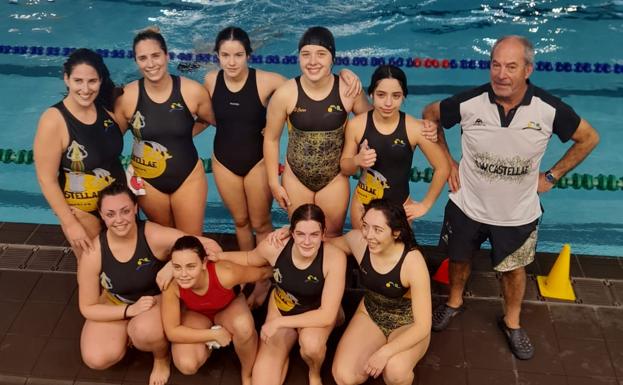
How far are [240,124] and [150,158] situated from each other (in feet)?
1.80

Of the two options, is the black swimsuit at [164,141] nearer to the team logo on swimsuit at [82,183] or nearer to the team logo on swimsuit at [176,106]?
the team logo on swimsuit at [176,106]

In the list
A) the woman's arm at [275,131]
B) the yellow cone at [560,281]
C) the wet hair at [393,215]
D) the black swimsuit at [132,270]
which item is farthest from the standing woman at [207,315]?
the yellow cone at [560,281]

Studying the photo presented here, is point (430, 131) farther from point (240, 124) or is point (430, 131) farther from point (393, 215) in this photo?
point (240, 124)

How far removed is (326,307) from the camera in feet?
10.4

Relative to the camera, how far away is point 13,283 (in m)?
4.07

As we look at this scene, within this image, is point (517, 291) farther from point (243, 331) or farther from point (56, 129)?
point (56, 129)

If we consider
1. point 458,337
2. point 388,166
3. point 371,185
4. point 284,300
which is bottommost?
point 458,337

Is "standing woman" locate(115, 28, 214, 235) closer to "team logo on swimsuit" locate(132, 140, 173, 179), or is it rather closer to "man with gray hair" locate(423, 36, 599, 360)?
"team logo on swimsuit" locate(132, 140, 173, 179)

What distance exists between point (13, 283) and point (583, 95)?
626 centimetres

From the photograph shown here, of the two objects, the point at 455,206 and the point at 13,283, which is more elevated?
the point at 455,206

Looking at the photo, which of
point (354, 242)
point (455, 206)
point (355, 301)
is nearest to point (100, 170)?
point (354, 242)

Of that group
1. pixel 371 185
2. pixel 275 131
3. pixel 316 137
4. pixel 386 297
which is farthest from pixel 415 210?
pixel 275 131

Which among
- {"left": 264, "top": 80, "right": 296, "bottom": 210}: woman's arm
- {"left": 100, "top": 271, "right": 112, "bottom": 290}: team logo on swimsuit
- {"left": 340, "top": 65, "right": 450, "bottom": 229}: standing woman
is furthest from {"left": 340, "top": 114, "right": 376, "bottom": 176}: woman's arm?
{"left": 100, "top": 271, "right": 112, "bottom": 290}: team logo on swimsuit

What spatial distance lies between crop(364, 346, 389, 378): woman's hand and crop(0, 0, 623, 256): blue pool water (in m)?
2.47
